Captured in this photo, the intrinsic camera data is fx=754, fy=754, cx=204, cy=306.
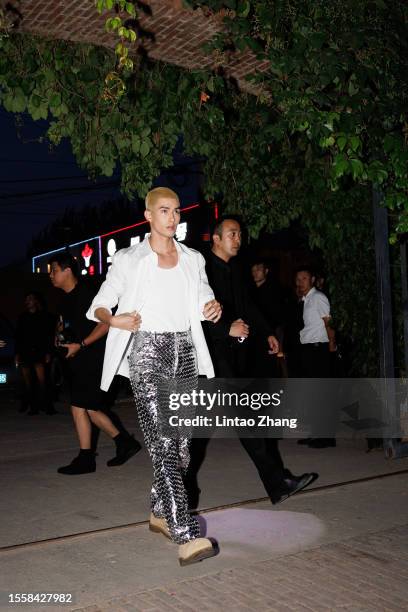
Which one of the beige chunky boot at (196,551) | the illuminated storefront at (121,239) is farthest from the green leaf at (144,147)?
the illuminated storefront at (121,239)

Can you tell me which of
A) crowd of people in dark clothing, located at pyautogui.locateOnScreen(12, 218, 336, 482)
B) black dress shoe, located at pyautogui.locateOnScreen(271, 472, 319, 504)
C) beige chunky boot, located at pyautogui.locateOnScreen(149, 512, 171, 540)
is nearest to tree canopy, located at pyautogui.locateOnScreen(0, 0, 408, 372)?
crowd of people in dark clothing, located at pyautogui.locateOnScreen(12, 218, 336, 482)

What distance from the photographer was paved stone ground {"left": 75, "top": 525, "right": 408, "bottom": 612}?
3.51 meters

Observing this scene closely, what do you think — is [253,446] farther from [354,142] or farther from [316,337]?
[316,337]

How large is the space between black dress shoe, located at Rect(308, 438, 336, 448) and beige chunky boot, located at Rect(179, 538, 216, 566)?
363 cm

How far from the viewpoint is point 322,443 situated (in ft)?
24.5

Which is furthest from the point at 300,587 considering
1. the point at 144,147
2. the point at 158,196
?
the point at 144,147

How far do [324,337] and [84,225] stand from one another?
163 feet

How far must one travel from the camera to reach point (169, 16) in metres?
6.01

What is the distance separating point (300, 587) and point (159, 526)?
1056 mm

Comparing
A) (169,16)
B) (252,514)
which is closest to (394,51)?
(169,16)

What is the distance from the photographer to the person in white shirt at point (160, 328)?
4062 millimetres

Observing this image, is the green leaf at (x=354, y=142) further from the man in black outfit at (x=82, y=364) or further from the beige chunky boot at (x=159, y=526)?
the beige chunky boot at (x=159, y=526)

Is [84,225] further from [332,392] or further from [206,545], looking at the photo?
[206,545]

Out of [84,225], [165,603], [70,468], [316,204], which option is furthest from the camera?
[84,225]
